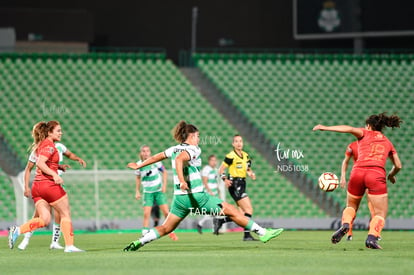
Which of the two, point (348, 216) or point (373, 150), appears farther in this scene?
point (348, 216)

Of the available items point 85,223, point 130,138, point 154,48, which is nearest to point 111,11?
point 154,48

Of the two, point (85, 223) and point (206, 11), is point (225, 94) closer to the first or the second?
point (206, 11)

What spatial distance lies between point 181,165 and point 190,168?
1.09ft

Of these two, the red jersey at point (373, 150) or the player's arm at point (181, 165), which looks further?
the red jersey at point (373, 150)

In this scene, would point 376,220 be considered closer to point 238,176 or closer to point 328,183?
point 328,183

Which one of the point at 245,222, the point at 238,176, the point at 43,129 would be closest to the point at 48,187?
the point at 43,129

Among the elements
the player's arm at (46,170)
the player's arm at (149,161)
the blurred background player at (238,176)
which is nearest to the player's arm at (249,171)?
the blurred background player at (238,176)

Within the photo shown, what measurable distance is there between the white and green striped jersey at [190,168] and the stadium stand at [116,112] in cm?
1104

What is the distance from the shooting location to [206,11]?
2970 cm

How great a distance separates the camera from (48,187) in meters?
12.0

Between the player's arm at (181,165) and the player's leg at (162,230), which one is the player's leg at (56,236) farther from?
the player's arm at (181,165)

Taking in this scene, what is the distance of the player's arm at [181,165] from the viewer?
11.4 meters

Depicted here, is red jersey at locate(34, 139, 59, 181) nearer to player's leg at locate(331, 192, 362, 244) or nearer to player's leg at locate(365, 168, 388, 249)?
player's leg at locate(331, 192, 362, 244)

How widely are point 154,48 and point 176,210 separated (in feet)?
57.3
